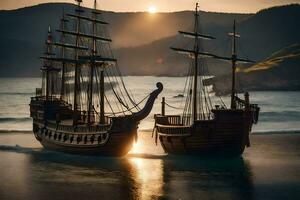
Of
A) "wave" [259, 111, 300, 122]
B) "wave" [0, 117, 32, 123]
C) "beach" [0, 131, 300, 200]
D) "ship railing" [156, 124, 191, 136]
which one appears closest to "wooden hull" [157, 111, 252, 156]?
"ship railing" [156, 124, 191, 136]

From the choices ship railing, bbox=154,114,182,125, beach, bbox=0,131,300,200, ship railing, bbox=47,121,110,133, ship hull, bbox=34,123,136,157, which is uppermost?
ship railing, bbox=154,114,182,125

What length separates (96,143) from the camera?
53062 mm

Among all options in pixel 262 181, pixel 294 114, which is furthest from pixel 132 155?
pixel 294 114

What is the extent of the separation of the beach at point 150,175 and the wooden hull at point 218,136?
783 millimetres

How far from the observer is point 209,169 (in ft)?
151

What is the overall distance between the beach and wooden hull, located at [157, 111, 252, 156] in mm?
783

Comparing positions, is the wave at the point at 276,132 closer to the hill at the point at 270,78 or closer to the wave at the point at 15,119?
the wave at the point at 15,119

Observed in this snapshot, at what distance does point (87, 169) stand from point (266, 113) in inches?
2393

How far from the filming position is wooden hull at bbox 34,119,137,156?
Answer: 52.2 meters

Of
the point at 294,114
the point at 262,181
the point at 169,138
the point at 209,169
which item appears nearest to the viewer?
the point at 262,181

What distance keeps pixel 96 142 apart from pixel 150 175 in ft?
33.7

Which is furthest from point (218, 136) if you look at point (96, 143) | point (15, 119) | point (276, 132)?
point (15, 119)

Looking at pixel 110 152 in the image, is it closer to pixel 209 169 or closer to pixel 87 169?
pixel 87 169

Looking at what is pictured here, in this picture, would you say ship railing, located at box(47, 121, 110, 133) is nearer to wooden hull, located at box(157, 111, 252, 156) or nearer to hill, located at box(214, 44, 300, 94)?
wooden hull, located at box(157, 111, 252, 156)
